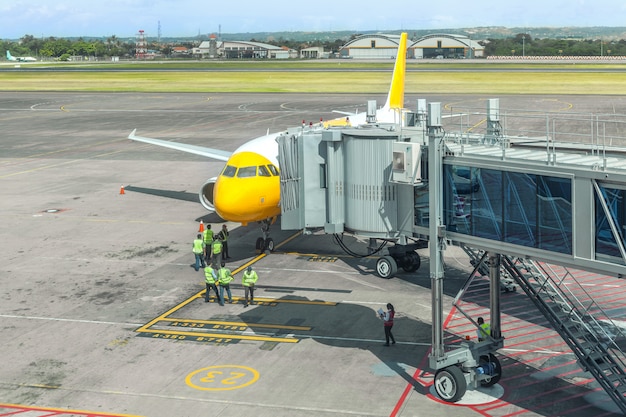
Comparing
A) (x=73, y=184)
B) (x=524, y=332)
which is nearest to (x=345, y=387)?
(x=524, y=332)

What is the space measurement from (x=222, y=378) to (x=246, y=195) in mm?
14080

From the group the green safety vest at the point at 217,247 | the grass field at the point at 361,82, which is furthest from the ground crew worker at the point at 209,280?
the grass field at the point at 361,82

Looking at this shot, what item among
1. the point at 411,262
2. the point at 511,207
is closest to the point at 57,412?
the point at 511,207

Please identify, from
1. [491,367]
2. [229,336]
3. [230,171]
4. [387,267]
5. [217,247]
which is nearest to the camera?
[491,367]

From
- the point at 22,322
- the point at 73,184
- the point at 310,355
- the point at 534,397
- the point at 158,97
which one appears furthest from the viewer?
the point at 158,97

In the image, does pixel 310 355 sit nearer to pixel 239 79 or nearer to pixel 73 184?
pixel 73 184

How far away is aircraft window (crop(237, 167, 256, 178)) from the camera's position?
3981 centimetres

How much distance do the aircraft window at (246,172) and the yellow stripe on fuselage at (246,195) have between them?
16 cm

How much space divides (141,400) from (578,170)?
556 inches

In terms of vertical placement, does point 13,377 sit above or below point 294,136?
below

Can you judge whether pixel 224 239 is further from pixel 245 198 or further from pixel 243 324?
pixel 243 324

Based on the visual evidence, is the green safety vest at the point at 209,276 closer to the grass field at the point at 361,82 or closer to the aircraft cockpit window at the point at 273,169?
the aircraft cockpit window at the point at 273,169

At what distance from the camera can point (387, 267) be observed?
37531mm

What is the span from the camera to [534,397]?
24578 mm
